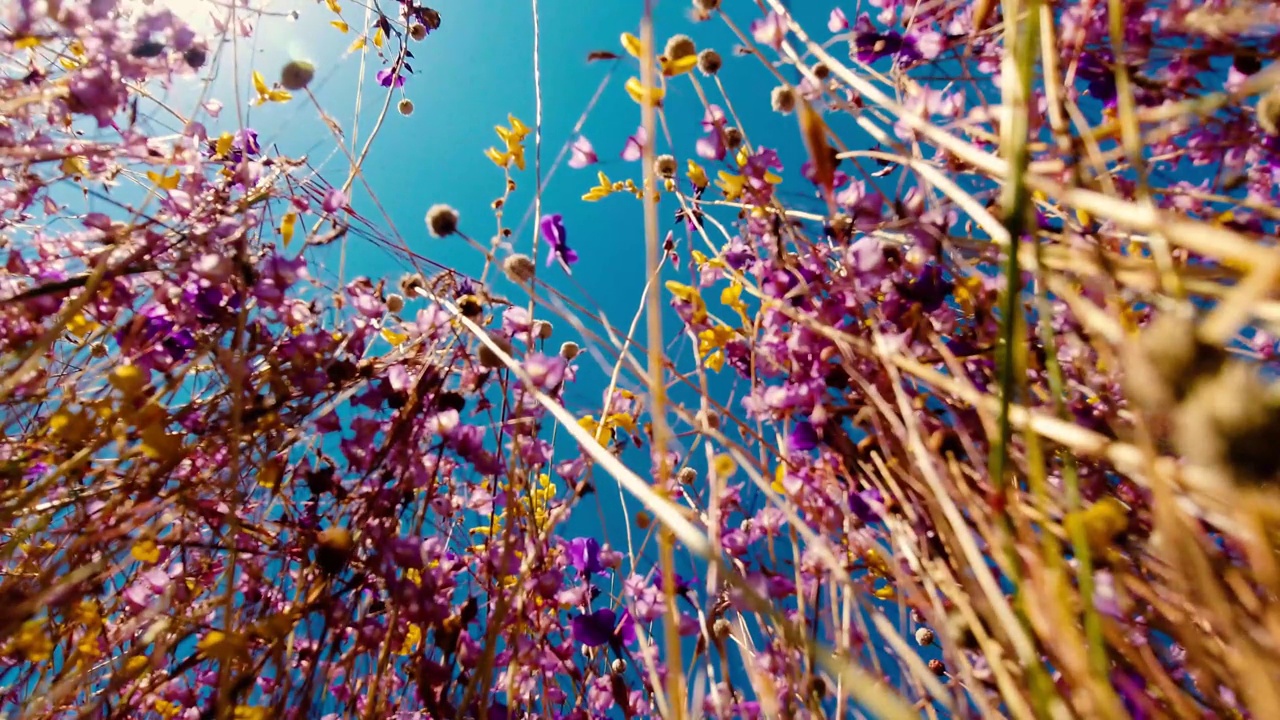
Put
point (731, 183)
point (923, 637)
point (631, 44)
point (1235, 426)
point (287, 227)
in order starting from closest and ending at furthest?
point (1235, 426) < point (631, 44) < point (731, 183) < point (287, 227) < point (923, 637)

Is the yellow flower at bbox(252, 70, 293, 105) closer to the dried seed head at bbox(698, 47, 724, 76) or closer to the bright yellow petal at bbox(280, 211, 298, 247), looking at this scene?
the bright yellow petal at bbox(280, 211, 298, 247)

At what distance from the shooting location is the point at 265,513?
30.8 inches

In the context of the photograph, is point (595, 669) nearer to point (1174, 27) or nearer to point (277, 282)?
point (277, 282)

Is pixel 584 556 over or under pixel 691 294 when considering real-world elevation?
under

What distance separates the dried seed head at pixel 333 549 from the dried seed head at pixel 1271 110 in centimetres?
94

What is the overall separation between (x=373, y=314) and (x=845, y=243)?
63 cm

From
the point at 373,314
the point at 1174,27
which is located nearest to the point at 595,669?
the point at 373,314

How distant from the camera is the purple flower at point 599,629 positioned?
85cm

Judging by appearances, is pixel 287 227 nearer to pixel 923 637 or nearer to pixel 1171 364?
pixel 1171 364

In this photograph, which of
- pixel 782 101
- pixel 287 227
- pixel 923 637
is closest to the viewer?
pixel 287 227

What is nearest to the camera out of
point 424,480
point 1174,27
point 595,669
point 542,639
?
point 1174,27

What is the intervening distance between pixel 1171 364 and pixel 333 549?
666 millimetres

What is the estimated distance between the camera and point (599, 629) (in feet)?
2.79

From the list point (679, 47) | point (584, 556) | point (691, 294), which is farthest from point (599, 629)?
point (679, 47)
